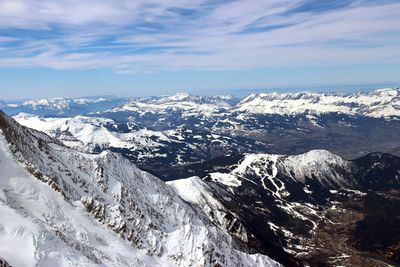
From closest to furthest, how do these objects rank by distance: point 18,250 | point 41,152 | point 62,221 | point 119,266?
point 18,250 < point 119,266 < point 62,221 < point 41,152

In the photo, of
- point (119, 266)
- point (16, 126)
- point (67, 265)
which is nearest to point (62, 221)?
point (119, 266)

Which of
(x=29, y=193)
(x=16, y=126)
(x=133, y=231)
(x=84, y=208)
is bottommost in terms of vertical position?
(x=133, y=231)

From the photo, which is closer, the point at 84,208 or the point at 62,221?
the point at 62,221

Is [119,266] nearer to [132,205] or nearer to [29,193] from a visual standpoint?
[29,193]

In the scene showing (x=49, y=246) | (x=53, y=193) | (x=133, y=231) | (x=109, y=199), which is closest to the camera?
(x=49, y=246)

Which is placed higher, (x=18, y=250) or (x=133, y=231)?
(x=18, y=250)

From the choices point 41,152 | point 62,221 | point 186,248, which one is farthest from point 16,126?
point 186,248

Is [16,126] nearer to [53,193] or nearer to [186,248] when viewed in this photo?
[53,193]
